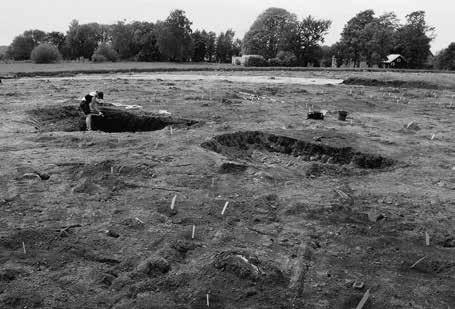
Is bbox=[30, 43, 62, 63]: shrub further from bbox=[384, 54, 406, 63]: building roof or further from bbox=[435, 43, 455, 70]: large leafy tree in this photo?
bbox=[435, 43, 455, 70]: large leafy tree

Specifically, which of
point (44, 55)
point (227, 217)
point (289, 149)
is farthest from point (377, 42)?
point (227, 217)

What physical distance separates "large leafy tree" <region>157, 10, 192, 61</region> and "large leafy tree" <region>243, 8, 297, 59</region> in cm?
1376

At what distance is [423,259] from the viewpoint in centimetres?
517

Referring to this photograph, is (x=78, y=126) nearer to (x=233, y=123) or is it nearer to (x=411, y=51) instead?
(x=233, y=123)

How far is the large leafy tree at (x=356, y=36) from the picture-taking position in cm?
6707

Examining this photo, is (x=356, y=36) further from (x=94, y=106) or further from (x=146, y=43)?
(x=94, y=106)

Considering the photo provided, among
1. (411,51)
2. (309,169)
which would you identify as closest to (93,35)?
(411,51)

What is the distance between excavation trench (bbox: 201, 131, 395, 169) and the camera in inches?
370

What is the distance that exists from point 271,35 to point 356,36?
14589 mm

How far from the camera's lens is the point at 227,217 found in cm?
618

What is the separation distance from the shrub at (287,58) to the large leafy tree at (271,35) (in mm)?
4663

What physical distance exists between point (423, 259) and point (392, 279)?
0.65 metres

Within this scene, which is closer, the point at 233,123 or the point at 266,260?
the point at 266,260

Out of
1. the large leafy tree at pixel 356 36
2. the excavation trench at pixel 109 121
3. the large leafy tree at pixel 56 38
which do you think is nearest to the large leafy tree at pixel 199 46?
the large leafy tree at pixel 356 36
